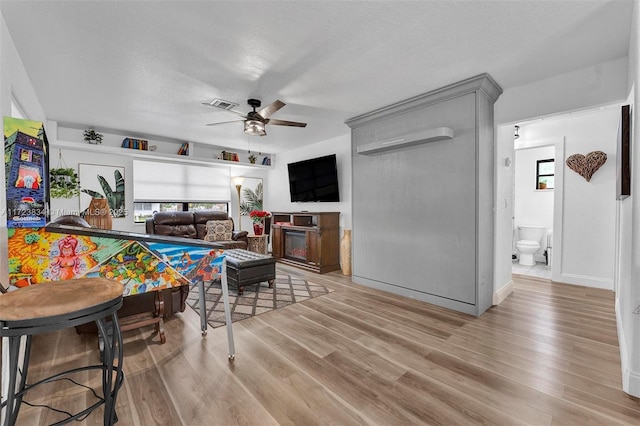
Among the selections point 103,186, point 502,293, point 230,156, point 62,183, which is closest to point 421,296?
point 502,293

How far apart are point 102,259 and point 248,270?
2103 mm

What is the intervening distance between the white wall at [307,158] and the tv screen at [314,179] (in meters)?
0.16

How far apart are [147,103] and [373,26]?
3027mm

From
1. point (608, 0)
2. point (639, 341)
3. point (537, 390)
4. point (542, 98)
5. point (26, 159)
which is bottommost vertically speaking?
point (537, 390)

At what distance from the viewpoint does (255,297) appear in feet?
11.8

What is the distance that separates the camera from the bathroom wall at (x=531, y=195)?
553 centimetres

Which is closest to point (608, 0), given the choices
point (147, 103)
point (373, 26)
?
point (373, 26)

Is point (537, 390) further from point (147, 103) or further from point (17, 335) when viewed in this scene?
point (147, 103)

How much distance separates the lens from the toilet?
A: 5160 millimetres

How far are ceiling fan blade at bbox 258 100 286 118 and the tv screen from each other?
221 centimetres

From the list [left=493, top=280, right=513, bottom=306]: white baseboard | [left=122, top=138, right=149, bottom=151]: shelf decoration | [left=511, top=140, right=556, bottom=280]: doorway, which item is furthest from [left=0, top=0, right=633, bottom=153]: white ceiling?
[left=511, top=140, right=556, bottom=280]: doorway

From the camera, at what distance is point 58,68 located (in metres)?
2.62

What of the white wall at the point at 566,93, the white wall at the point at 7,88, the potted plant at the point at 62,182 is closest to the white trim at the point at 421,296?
the white wall at the point at 566,93

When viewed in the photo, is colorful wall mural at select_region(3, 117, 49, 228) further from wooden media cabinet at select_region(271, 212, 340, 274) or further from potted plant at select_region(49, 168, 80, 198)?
wooden media cabinet at select_region(271, 212, 340, 274)
